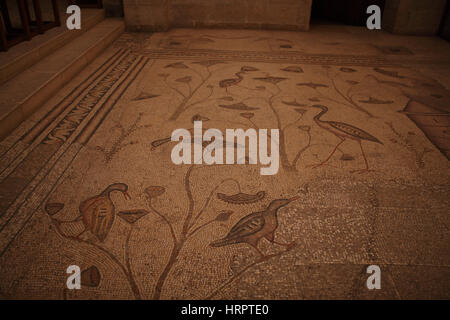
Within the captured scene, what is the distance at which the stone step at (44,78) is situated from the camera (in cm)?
190

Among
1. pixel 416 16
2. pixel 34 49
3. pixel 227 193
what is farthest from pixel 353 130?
pixel 416 16

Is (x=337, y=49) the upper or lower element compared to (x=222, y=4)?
lower

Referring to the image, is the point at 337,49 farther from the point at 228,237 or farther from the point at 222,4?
the point at 228,237

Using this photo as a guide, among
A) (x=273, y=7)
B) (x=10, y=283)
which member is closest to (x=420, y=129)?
(x=10, y=283)

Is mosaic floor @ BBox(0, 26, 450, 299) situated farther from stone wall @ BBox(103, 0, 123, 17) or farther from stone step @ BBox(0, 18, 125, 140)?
stone wall @ BBox(103, 0, 123, 17)

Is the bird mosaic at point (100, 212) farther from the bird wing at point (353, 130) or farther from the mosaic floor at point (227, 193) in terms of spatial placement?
the bird wing at point (353, 130)

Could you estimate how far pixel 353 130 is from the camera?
1953 millimetres

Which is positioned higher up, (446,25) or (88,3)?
(88,3)

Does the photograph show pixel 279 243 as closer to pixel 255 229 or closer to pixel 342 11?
pixel 255 229

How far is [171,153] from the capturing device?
1.69 metres

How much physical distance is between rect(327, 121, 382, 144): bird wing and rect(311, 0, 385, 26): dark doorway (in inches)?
134

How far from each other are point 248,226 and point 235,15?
3701 millimetres

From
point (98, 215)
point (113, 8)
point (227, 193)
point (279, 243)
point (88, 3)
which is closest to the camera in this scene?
point (279, 243)

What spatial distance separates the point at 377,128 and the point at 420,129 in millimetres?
277
